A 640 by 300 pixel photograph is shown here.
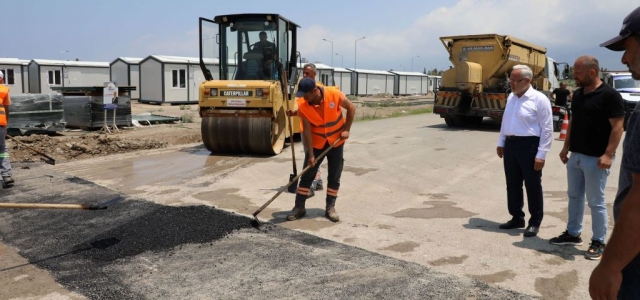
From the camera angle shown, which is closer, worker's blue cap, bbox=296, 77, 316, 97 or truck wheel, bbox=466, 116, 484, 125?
worker's blue cap, bbox=296, 77, 316, 97

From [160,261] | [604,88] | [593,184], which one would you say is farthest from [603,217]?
[160,261]

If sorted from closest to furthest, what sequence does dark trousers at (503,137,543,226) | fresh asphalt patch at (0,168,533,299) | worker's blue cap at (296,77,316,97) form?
fresh asphalt patch at (0,168,533,299) < dark trousers at (503,137,543,226) < worker's blue cap at (296,77,316,97)

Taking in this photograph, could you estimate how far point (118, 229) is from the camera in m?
5.28

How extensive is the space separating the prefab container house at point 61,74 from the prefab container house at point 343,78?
18.9 m

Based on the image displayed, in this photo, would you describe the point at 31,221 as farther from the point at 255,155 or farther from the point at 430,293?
the point at 255,155

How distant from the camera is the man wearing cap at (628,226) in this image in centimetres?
174

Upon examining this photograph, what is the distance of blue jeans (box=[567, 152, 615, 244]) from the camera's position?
462 centimetres

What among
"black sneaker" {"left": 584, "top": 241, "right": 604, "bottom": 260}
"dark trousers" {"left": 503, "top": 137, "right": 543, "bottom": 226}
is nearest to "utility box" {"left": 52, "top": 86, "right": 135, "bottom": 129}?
"dark trousers" {"left": 503, "top": 137, "right": 543, "bottom": 226}

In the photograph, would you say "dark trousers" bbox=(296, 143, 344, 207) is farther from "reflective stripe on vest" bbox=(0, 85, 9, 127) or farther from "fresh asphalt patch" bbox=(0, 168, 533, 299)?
"reflective stripe on vest" bbox=(0, 85, 9, 127)

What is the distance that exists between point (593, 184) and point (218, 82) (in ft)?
23.8

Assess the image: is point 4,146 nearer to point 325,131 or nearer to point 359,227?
point 325,131

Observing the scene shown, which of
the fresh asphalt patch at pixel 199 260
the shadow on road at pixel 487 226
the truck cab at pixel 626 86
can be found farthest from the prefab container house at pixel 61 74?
the shadow on road at pixel 487 226

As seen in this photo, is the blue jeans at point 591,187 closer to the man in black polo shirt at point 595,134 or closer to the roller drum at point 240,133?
Result: the man in black polo shirt at point 595,134

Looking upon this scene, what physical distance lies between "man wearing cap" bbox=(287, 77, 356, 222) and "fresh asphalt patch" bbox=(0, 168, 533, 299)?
67 centimetres
